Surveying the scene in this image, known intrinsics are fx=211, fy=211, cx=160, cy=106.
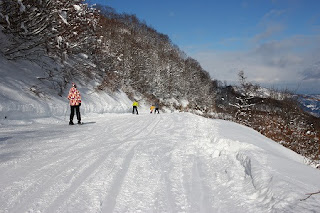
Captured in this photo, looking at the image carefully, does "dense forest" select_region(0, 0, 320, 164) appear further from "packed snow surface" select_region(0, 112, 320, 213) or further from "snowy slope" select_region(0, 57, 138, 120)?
"packed snow surface" select_region(0, 112, 320, 213)

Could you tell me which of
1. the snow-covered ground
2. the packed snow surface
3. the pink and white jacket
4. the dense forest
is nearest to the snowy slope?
the dense forest

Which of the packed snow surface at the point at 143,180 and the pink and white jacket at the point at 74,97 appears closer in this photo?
the packed snow surface at the point at 143,180

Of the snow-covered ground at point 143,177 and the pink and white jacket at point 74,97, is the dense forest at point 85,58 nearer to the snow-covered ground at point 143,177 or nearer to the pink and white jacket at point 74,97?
the snow-covered ground at point 143,177

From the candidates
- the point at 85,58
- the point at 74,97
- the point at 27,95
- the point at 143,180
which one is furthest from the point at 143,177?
the point at 85,58

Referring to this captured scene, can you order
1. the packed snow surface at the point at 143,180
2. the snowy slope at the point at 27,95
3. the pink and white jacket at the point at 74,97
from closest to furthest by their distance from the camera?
the packed snow surface at the point at 143,180, the pink and white jacket at the point at 74,97, the snowy slope at the point at 27,95

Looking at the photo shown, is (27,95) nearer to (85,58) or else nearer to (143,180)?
(143,180)

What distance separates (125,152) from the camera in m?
5.28

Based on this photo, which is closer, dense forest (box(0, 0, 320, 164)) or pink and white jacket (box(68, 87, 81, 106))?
pink and white jacket (box(68, 87, 81, 106))

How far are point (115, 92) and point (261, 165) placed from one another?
74.5 feet

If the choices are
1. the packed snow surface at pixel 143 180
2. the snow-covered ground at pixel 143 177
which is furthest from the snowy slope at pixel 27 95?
the packed snow surface at pixel 143 180

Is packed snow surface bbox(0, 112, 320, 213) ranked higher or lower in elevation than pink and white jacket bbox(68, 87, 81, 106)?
lower

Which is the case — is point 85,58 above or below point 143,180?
above

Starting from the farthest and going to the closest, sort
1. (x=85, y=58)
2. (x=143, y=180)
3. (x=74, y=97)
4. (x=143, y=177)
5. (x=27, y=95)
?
(x=85, y=58)
(x=27, y=95)
(x=74, y=97)
(x=143, y=177)
(x=143, y=180)

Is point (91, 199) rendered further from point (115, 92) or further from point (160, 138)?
point (115, 92)
